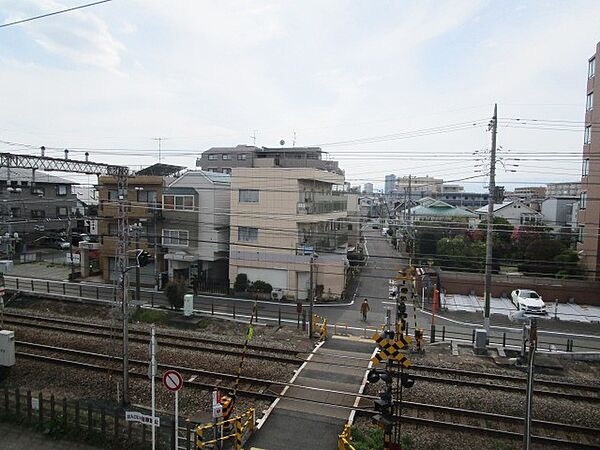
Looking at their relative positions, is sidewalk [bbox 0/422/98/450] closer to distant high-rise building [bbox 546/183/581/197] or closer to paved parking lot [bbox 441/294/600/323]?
paved parking lot [bbox 441/294/600/323]

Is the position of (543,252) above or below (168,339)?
above

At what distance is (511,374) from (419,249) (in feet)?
73.0

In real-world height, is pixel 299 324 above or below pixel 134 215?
below

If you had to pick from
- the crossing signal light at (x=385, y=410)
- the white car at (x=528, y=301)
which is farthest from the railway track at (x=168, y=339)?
the white car at (x=528, y=301)

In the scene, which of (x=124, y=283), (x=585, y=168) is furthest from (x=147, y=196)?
(x=585, y=168)

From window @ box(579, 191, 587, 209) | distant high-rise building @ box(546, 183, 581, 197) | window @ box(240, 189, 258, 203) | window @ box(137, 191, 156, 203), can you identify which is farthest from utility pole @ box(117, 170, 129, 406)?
distant high-rise building @ box(546, 183, 581, 197)

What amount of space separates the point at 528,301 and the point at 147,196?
2371 centimetres

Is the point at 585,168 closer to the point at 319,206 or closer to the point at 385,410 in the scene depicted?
the point at 319,206

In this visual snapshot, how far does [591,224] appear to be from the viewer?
26.0 metres

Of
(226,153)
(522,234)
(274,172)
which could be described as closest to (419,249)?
(522,234)

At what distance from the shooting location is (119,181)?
13.5 metres

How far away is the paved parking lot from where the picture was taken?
22.1 m

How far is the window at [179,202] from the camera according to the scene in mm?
26891

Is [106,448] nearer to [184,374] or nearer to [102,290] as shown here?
[184,374]
